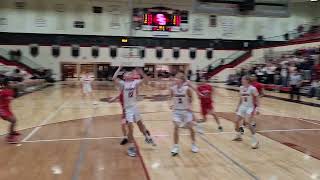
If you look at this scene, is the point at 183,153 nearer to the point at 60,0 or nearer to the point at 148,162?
the point at 148,162

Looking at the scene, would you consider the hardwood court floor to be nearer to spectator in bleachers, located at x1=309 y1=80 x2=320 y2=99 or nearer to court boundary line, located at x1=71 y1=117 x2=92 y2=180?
court boundary line, located at x1=71 y1=117 x2=92 y2=180

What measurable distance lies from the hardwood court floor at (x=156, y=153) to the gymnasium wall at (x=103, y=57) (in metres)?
25.2

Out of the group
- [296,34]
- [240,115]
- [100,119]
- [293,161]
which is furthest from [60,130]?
[296,34]

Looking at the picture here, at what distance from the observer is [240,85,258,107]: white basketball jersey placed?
8.39 m

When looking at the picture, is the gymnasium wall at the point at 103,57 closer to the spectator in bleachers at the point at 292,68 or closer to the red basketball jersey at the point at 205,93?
the spectator in bleachers at the point at 292,68

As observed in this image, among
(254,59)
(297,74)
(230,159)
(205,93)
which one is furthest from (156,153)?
(254,59)

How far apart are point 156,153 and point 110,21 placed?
1247 inches

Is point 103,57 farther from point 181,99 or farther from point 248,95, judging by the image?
point 181,99

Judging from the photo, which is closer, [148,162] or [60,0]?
[148,162]

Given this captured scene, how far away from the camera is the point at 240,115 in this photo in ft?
28.5

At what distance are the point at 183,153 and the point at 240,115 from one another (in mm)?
1872

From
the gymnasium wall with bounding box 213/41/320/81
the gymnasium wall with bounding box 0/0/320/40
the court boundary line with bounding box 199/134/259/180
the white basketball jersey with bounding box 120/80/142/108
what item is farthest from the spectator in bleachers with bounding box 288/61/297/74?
the white basketball jersey with bounding box 120/80/142/108

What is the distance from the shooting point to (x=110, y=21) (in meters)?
37.8

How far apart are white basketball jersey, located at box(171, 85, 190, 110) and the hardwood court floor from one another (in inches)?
39.4
